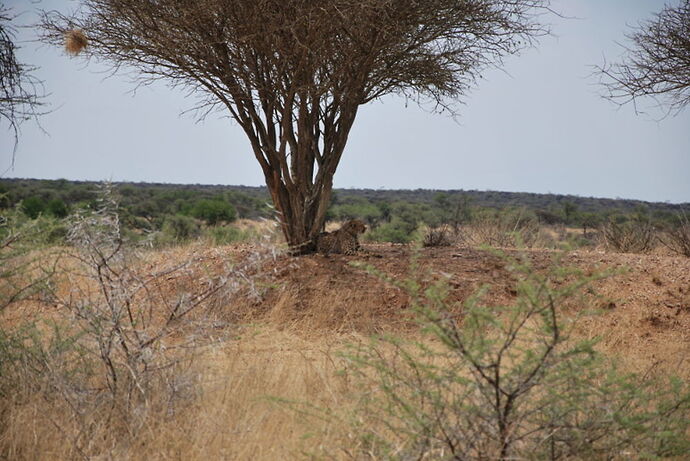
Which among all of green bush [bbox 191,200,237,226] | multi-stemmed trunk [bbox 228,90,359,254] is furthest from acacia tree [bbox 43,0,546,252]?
green bush [bbox 191,200,237,226]

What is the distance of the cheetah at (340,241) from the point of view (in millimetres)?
10281

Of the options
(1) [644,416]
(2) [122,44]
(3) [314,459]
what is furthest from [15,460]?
(2) [122,44]

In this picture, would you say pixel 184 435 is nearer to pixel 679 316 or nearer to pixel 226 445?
pixel 226 445

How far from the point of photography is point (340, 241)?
10.3 m

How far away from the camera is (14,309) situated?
894 centimetres

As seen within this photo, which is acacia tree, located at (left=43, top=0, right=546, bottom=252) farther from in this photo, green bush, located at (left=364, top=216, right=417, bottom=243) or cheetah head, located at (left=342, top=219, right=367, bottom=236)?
green bush, located at (left=364, top=216, right=417, bottom=243)

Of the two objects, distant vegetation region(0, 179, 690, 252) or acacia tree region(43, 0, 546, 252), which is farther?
distant vegetation region(0, 179, 690, 252)

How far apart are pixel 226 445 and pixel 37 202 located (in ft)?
80.9

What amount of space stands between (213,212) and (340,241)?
17.1 meters

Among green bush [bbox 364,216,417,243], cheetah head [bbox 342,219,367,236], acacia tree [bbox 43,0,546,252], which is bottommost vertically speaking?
green bush [bbox 364,216,417,243]

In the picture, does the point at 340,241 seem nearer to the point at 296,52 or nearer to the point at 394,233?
the point at 296,52

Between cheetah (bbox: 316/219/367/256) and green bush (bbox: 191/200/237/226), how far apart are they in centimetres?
1623

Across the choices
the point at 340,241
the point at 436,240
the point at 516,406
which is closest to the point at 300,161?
the point at 340,241

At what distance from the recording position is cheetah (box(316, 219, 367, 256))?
1028cm
